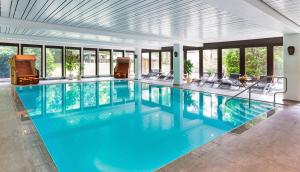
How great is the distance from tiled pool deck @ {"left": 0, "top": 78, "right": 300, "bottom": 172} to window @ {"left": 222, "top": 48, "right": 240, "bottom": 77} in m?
8.85

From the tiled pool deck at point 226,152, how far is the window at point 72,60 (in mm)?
11971

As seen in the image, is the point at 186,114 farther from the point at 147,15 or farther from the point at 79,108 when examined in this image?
the point at 79,108

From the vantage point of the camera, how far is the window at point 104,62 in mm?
19250

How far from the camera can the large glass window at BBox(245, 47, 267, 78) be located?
38.8ft

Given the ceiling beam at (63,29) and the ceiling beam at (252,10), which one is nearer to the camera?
the ceiling beam at (252,10)

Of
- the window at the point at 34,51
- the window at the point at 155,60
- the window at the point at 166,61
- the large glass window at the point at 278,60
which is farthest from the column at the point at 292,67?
the window at the point at 34,51

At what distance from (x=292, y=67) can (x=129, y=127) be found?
6.23 m

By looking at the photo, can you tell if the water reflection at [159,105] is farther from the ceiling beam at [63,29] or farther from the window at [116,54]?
the window at [116,54]

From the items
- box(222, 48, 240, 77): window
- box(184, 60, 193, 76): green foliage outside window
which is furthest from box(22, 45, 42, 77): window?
box(222, 48, 240, 77): window

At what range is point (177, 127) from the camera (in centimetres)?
517

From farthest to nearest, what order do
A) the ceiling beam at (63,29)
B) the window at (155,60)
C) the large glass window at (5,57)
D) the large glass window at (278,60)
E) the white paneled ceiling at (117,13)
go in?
1. the window at (155,60)
2. the large glass window at (5,57)
3. the large glass window at (278,60)
4. the ceiling beam at (63,29)
5. the white paneled ceiling at (117,13)

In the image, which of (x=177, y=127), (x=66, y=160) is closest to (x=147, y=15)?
(x=177, y=127)

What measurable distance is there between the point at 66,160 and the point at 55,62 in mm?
15041

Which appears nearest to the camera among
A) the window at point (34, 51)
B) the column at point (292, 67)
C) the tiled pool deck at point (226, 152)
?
the tiled pool deck at point (226, 152)
